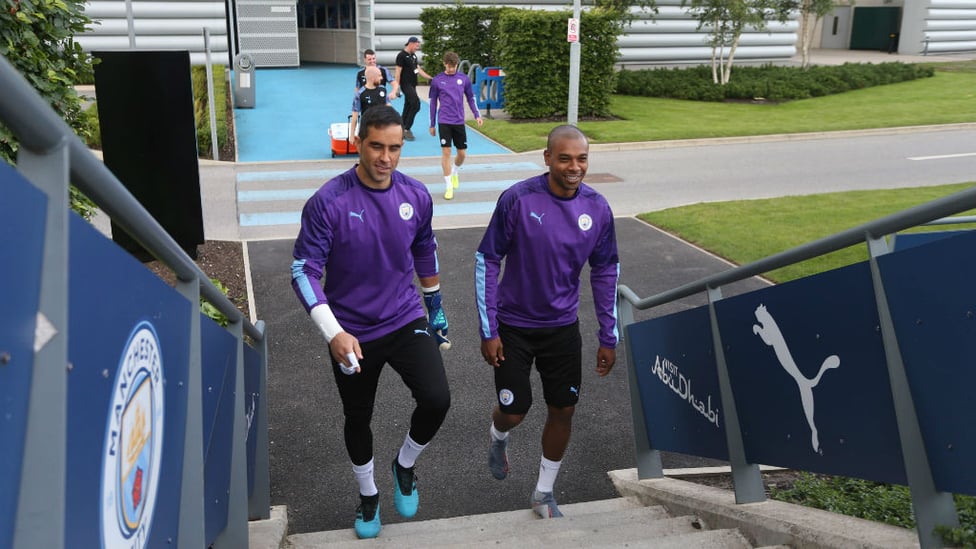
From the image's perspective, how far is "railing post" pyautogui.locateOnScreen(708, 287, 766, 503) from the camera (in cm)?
463

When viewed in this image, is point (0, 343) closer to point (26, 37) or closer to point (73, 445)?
point (73, 445)

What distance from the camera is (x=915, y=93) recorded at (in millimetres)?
28438

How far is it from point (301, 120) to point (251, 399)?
17735 mm

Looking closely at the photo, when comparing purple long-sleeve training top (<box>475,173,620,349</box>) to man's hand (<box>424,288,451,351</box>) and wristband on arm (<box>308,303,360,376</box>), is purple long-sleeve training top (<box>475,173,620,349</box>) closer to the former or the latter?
man's hand (<box>424,288,451,351</box>)

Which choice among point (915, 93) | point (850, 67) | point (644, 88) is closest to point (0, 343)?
point (644, 88)

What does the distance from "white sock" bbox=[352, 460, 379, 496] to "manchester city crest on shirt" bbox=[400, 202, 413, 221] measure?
1363mm

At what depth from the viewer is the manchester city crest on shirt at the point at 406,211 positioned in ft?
15.4

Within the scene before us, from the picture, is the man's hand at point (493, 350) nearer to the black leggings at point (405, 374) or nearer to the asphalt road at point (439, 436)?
the black leggings at point (405, 374)

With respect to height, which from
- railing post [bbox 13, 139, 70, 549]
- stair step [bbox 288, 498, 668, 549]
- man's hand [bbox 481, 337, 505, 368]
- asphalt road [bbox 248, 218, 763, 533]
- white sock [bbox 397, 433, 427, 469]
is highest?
railing post [bbox 13, 139, 70, 549]

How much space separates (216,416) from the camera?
11.5ft

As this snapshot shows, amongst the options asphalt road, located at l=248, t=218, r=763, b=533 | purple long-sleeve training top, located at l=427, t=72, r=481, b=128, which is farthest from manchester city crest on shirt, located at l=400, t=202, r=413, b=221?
purple long-sleeve training top, located at l=427, t=72, r=481, b=128

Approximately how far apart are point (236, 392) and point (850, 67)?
3133 centimetres

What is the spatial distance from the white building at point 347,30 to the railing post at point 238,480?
74.9ft

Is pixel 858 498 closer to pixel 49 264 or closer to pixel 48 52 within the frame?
pixel 49 264
